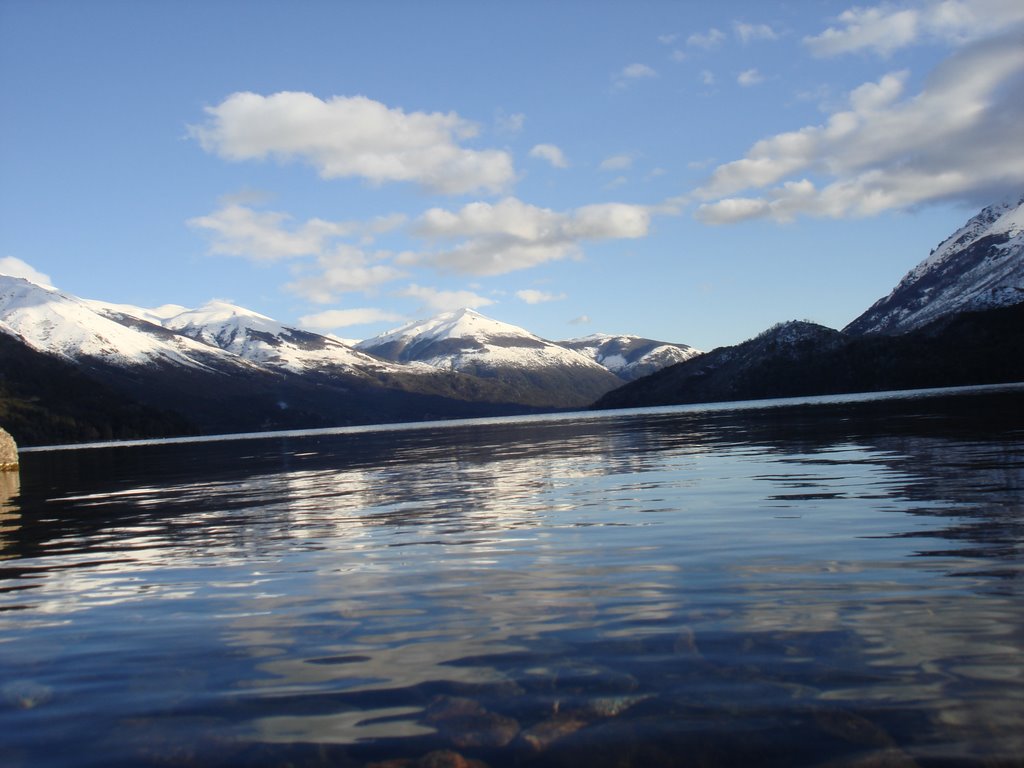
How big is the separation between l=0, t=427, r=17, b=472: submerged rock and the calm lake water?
273ft

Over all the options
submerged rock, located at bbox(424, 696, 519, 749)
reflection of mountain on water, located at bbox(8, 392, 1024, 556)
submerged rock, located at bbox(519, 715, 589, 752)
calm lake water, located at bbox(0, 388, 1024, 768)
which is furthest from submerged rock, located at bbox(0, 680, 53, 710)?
reflection of mountain on water, located at bbox(8, 392, 1024, 556)

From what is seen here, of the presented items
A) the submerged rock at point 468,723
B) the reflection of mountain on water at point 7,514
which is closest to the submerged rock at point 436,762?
the submerged rock at point 468,723

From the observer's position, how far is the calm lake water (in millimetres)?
9367

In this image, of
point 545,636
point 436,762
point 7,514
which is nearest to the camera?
point 436,762

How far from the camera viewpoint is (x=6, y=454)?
10206 cm

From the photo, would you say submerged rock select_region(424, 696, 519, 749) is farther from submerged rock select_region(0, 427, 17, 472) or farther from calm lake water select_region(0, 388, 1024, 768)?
submerged rock select_region(0, 427, 17, 472)

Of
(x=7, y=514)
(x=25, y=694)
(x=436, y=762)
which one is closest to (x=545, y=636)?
(x=436, y=762)

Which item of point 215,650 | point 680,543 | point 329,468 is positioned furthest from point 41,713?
point 329,468

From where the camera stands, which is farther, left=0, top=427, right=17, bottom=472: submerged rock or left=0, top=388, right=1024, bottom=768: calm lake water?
left=0, top=427, right=17, bottom=472: submerged rock

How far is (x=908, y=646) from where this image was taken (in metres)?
11.6

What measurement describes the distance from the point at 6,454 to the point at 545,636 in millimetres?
108168

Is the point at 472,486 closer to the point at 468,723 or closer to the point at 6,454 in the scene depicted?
the point at 468,723

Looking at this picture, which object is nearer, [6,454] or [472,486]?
[472,486]

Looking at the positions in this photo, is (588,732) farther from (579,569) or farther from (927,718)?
(579,569)
